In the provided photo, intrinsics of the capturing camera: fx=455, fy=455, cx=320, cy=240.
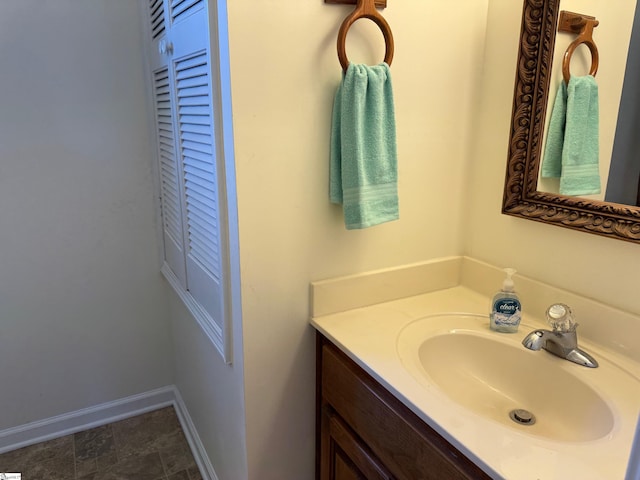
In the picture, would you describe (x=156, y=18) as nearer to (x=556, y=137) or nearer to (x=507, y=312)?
(x=556, y=137)

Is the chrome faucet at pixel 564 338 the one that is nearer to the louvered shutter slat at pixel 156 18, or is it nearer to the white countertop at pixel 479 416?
the white countertop at pixel 479 416

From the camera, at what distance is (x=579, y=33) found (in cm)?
110

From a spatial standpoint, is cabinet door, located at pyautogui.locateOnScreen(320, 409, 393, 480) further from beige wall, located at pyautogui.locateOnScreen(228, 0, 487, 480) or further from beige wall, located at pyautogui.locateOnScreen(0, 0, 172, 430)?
beige wall, located at pyautogui.locateOnScreen(0, 0, 172, 430)

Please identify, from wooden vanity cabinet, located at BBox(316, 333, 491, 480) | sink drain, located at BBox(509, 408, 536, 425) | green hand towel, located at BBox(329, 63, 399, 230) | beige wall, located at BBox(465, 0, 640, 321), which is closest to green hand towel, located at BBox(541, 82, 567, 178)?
beige wall, located at BBox(465, 0, 640, 321)

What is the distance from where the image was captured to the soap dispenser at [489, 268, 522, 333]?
3.81ft

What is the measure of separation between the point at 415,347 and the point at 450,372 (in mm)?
138

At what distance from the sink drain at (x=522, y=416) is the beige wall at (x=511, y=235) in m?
0.34

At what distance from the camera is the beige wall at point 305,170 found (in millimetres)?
1072

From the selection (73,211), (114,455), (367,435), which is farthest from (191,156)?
(114,455)

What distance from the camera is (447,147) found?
4.52 feet

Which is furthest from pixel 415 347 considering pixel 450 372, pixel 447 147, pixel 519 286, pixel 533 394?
pixel 447 147

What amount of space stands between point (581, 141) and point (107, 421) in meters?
2.21

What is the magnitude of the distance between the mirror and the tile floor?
1.59m

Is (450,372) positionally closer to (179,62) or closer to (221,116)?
(221,116)
